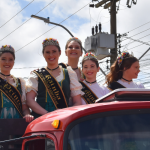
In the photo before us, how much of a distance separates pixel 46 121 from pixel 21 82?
1675 mm

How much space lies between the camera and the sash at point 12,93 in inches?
132

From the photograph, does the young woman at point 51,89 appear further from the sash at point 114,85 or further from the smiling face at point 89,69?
the sash at point 114,85

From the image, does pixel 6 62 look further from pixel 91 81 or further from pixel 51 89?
pixel 91 81

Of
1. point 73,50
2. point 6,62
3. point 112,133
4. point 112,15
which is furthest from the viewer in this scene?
point 112,15

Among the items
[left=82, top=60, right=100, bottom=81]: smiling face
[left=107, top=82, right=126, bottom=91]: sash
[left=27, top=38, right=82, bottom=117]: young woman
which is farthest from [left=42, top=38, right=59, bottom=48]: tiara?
[left=107, top=82, right=126, bottom=91]: sash

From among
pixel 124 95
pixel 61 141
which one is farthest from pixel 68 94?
pixel 61 141

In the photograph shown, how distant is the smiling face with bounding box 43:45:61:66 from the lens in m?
3.62

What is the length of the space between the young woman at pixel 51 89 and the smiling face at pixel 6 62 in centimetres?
36

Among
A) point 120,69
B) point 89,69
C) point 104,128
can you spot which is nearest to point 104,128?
point 104,128

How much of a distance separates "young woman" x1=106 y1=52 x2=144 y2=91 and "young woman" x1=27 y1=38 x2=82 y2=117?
891 millimetres

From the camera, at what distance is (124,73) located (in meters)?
4.31

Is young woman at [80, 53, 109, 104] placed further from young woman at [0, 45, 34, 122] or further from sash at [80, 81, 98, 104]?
young woman at [0, 45, 34, 122]

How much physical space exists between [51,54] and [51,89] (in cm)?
52

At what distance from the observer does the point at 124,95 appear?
6.44 feet
